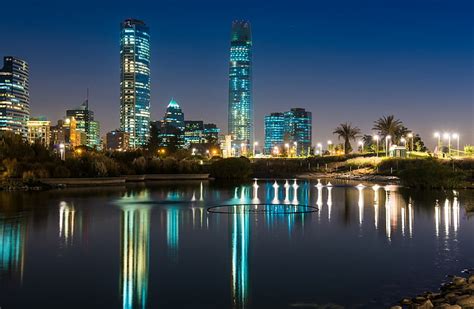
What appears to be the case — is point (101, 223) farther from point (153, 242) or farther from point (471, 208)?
point (471, 208)

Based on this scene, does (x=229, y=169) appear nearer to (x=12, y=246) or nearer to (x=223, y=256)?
(x=12, y=246)

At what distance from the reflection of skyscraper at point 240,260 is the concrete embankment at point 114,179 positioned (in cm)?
2727

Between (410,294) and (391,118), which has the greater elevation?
(391,118)

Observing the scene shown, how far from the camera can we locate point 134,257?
1532cm

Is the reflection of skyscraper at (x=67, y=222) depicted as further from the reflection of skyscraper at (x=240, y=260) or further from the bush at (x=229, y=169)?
the bush at (x=229, y=169)

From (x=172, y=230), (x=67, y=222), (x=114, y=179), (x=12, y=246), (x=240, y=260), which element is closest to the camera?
(x=240, y=260)

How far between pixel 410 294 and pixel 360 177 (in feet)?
184

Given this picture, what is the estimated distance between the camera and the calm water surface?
1140cm

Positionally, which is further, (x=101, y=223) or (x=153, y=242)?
(x=101, y=223)

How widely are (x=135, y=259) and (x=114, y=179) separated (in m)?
37.0

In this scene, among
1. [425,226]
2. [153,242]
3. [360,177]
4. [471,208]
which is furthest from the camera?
[360,177]

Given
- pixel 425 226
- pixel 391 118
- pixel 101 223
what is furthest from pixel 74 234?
pixel 391 118

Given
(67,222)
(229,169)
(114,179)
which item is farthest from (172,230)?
(229,169)

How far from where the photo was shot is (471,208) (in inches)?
1087
